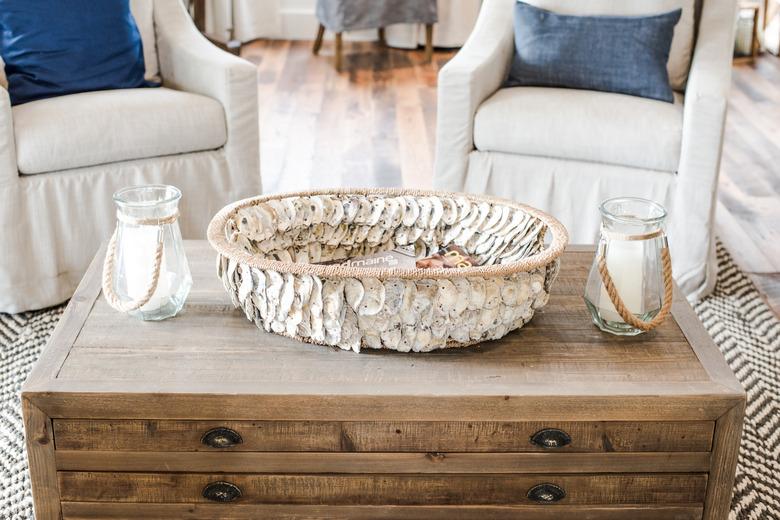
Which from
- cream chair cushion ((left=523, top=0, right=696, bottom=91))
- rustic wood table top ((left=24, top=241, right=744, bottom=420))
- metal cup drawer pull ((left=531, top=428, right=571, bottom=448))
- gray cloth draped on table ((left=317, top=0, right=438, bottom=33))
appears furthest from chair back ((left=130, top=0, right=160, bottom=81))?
gray cloth draped on table ((left=317, top=0, right=438, bottom=33))

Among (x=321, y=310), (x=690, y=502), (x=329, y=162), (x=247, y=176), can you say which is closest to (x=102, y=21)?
(x=247, y=176)

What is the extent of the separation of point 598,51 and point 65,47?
1499mm

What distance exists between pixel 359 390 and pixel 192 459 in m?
0.28

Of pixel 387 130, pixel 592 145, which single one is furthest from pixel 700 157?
pixel 387 130

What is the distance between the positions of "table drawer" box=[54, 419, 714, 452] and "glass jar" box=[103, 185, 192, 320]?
0.23m

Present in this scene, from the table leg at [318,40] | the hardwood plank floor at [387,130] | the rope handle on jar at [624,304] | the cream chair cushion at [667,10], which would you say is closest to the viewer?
the rope handle on jar at [624,304]

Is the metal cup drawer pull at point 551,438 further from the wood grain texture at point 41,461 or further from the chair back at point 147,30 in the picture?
the chair back at point 147,30

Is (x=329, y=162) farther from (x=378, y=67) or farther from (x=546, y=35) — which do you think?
(x=378, y=67)

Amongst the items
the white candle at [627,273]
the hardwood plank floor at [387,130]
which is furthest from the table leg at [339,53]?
the white candle at [627,273]

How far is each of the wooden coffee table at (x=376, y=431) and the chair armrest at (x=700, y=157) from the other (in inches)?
44.5

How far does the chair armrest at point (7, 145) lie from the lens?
2.39 metres

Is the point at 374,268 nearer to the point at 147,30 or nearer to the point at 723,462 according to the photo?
the point at 723,462

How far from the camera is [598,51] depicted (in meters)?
2.81

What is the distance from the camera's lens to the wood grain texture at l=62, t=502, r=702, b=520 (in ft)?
4.89
